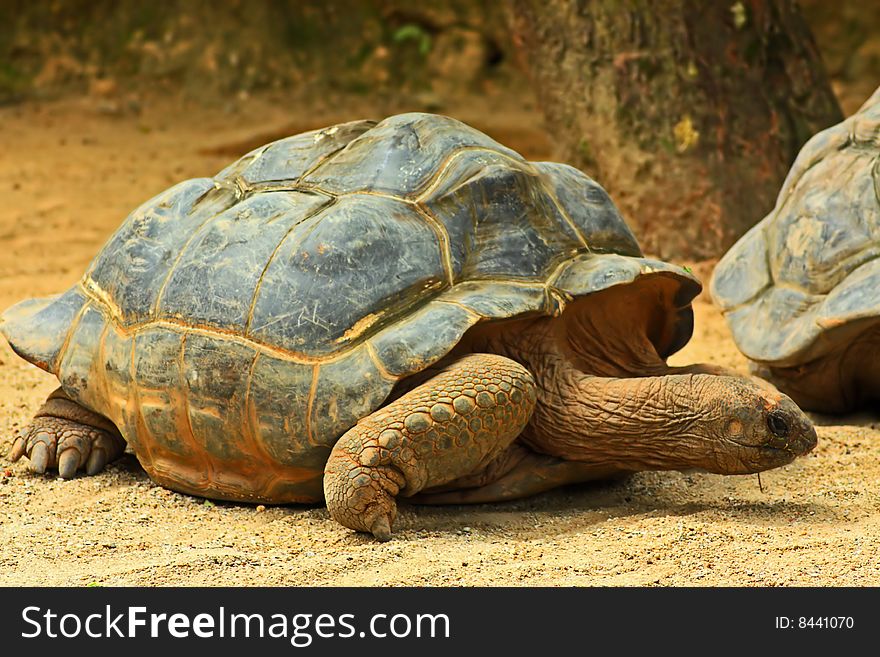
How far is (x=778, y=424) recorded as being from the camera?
10.6 ft

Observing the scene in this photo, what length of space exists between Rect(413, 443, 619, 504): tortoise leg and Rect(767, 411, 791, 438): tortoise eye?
497 millimetres

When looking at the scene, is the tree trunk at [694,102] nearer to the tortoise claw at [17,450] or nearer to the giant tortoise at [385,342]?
the giant tortoise at [385,342]

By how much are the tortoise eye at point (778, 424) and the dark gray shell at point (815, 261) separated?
3.18 ft

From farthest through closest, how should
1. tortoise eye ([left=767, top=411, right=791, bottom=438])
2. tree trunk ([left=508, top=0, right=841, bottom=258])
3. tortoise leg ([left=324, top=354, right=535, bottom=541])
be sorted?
tree trunk ([left=508, top=0, right=841, bottom=258]), tortoise eye ([left=767, top=411, right=791, bottom=438]), tortoise leg ([left=324, top=354, right=535, bottom=541])

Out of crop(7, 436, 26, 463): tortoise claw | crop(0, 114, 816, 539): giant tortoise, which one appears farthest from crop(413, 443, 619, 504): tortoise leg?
crop(7, 436, 26, 463): tortoise claw

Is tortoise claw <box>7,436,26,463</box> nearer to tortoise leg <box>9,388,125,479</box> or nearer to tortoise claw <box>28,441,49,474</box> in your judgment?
tortoise leg <box>9,388,125,479</box>

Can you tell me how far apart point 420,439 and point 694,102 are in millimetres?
3746

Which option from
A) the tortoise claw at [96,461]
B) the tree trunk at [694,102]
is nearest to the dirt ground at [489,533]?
the tortoise claw at [96,461]

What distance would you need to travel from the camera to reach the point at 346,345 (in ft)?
10.6

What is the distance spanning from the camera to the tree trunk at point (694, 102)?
6.34 m

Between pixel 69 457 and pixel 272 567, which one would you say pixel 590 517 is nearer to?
pixel 272 567

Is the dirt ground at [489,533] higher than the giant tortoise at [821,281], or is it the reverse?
the giant tortoise at [821,281]

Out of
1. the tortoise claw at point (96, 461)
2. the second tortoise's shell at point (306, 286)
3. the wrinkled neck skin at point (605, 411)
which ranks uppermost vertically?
the second tortoise's shell at point (306, 286)

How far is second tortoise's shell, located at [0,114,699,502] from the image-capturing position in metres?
3.26
